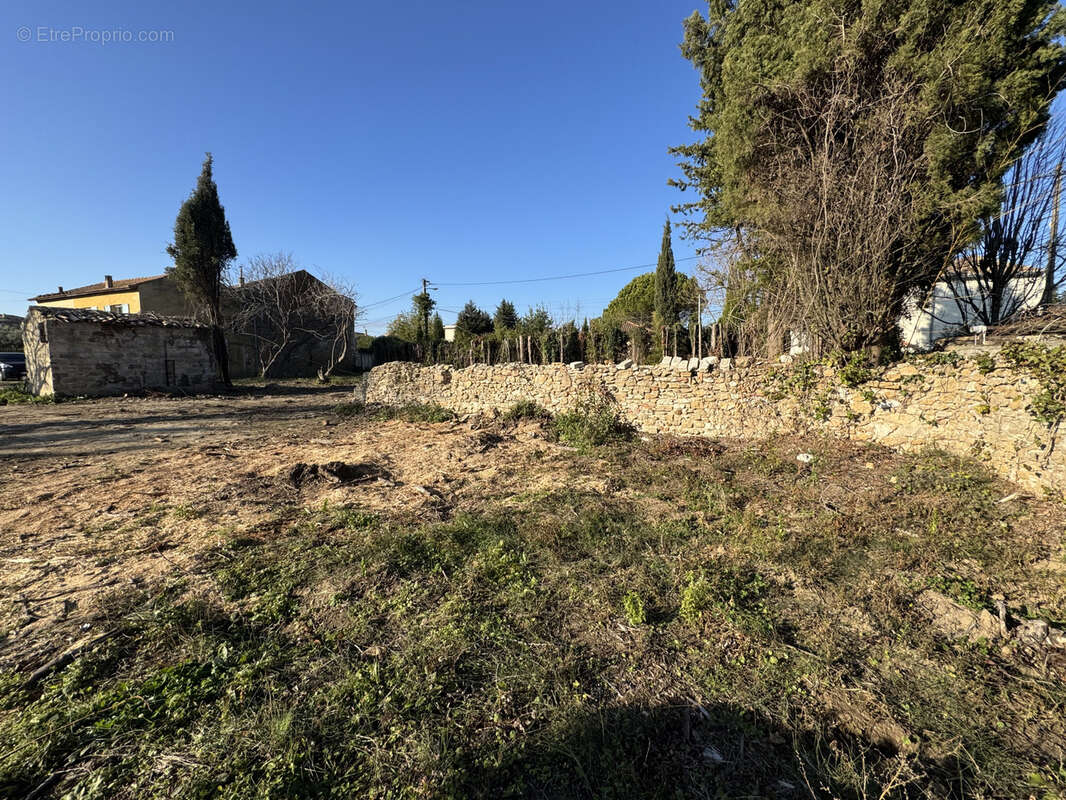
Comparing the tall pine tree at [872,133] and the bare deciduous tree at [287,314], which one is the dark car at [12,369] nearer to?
the bare deciduous tree at [287,314]

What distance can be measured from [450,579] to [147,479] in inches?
227

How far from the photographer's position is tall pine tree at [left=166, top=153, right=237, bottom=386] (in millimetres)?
19219

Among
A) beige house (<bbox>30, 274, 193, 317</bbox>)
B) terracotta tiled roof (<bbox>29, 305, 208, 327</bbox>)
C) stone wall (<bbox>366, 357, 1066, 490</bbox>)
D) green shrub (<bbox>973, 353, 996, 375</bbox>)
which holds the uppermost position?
beige house (<bbox>30, 274, 193, 317</bbox>)

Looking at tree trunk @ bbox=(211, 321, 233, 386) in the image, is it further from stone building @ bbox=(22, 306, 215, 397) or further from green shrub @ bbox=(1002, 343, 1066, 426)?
green shrub @ bbox=(1002, 343, 1066, 426)

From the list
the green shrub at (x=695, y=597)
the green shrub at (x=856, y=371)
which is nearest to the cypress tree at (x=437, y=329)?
the green shrub at (x=856, y=371)

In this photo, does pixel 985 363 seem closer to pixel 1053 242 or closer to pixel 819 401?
pixel 819 401

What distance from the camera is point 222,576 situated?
340 centimetres

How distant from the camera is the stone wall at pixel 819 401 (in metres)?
4.80

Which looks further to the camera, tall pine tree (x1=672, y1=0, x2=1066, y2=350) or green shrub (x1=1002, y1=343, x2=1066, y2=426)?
tall pine tree (x1=672, y1=0, x2=1066, y2=350)

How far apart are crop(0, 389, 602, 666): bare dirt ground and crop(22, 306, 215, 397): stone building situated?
15.7 feet

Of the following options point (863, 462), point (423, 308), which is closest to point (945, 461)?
point (863, 462)

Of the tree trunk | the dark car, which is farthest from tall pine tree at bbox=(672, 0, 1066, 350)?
the dark car

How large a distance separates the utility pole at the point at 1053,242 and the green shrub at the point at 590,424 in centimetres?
648

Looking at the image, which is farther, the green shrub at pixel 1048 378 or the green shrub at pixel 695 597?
the green shrub at pixel 1048 378
